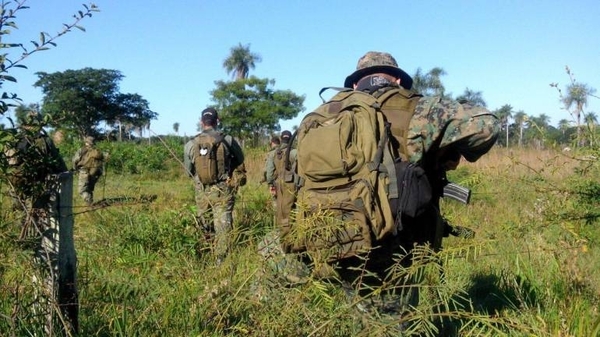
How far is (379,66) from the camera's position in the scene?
2.77 metres

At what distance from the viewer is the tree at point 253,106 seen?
158 feet

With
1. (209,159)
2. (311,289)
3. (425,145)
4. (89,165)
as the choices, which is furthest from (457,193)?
(89,165)

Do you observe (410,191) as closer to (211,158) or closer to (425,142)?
(425,142)

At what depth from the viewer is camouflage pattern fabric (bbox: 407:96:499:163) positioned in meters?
2.44

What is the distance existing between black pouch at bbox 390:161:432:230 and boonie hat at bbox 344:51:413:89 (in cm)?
59

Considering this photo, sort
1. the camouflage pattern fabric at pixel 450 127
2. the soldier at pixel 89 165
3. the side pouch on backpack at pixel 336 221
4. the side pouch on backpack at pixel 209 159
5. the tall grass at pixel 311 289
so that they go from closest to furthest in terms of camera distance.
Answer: the tall grass at pixel 311 289, the side pouch on backpack at pixel 336 221, the camouflage pattern fabric at pixel 450 127, the side pouch on backpack at pixel 209 159, the soldier at pixel 89 165

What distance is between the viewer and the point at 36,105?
7.82ft

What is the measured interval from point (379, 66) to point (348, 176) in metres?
0.70

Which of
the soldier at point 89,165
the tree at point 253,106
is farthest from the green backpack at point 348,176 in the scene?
the tree at point 253,106

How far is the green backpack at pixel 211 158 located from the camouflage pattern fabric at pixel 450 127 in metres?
3.88

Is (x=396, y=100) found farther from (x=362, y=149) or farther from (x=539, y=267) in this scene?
(x=539, y=267)

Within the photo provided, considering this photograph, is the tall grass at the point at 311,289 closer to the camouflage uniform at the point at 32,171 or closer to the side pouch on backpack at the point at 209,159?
the camouflage uniform at the point at 32,171

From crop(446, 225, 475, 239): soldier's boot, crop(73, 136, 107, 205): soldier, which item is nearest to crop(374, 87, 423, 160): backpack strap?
crop(446, 225, 475, 239): soldier's boot

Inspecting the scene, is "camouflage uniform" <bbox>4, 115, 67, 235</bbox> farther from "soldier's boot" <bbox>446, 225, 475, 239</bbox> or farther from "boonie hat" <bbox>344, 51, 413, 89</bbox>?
"soldier's boot" <bbox>446, 225, 475, 239</bbox>
